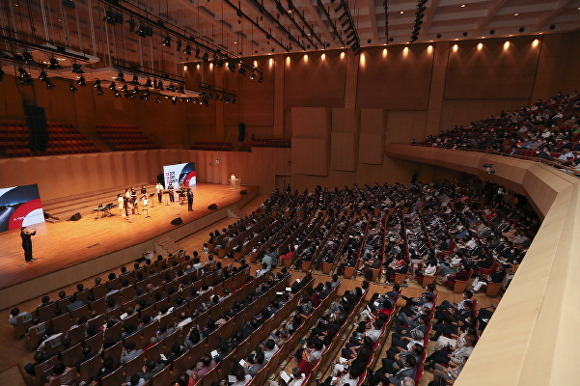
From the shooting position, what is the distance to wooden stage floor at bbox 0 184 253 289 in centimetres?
843

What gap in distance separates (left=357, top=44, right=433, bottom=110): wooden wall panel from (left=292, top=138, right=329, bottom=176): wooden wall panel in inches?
156

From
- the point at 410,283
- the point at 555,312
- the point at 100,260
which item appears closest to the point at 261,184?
the point at 100,260

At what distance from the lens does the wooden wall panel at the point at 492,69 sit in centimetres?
1628

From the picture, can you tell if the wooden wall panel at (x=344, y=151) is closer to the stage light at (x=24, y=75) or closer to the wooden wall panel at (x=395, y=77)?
the wooden wall panel at (x=395, y=77)

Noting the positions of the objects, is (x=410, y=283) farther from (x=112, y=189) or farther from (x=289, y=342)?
(x=112, y=189)

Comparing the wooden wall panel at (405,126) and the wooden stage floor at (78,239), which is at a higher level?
the wooden wall panel at (405,126)

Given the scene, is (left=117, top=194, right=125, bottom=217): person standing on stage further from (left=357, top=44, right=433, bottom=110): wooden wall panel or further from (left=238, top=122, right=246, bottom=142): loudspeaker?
(left=357, top=44, right=433, bottom=110): wooden wall panel

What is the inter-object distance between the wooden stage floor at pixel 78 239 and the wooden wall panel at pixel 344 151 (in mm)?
8263

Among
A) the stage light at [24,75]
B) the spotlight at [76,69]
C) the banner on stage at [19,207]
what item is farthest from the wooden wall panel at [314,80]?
the banner on stage at [19,207]

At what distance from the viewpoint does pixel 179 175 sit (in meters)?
18.1

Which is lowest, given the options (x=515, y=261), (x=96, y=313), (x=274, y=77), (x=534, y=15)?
(x=96, y=313)

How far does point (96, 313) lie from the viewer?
6.83 meters

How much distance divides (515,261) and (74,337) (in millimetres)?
10047

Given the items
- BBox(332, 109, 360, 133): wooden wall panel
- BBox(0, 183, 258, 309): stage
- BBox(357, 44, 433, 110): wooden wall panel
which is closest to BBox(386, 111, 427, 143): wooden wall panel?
BBox(357, 44, 433, 110): wooden wall panel
